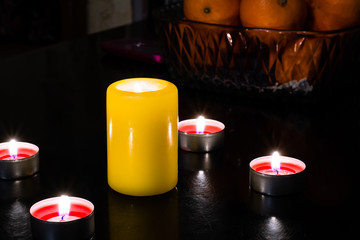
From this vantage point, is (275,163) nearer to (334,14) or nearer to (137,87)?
(137,87)

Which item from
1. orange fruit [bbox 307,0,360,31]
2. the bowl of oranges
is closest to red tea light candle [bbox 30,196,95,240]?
the bowl of oranges

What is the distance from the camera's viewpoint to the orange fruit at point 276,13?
3.45 ft

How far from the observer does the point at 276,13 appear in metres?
1.05

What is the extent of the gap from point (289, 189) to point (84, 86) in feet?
2.00

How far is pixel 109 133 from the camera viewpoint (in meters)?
0.73

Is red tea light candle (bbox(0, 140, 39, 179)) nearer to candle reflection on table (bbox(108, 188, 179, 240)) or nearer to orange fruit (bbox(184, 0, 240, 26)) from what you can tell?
candle reflection on table (bbox(108, 188, 179, 240))

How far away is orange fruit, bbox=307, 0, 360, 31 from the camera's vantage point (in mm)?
1079

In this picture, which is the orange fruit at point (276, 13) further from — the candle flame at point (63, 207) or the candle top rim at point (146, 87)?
the candle flame at point (63, 207)

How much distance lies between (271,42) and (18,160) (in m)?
0.52

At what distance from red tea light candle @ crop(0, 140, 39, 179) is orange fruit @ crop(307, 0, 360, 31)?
59cm

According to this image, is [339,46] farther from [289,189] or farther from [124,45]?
[124,45]

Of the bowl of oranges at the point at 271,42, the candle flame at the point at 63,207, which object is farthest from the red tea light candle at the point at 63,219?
the bowl of oranges at the point at 271,42

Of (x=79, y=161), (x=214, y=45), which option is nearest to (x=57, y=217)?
(x=79, y=161)

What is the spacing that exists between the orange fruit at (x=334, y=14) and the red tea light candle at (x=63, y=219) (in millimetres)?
647
